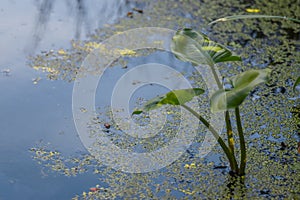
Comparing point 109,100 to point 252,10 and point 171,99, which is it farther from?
point 252,10

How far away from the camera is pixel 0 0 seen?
3.27 m

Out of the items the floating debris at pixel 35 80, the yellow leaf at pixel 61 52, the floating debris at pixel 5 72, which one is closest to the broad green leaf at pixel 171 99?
the floating debris at pixel 35 80

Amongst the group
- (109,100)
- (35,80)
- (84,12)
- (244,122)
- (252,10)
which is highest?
(84,12)

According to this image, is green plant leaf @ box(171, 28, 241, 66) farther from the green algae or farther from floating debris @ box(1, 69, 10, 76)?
floating debris @ box(1, 69, 10, 76)

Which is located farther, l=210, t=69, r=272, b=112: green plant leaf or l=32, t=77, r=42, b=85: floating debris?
l=32, t=77, r=42, b=85: floating debris

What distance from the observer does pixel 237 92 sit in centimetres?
158

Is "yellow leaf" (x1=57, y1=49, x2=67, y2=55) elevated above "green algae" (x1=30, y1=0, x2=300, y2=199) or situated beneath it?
elevated above

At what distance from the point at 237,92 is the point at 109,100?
0.87 m

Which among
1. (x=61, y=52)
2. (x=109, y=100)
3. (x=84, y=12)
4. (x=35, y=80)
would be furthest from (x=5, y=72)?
(x=84, y=12)

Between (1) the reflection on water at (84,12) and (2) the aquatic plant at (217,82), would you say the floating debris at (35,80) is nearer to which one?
(1) the reflection on water at (84,12)

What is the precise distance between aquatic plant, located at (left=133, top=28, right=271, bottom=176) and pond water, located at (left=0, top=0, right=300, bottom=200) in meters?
0.17

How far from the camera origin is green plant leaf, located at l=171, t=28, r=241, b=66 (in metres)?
1.72

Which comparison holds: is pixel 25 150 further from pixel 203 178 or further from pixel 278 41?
pixel 278 41

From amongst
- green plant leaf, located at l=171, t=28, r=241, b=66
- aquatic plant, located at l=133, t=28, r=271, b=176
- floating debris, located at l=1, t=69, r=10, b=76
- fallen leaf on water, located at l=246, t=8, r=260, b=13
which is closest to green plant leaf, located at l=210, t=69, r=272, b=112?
aquatic plant, located at l=133, t=28, r=271, b=176
